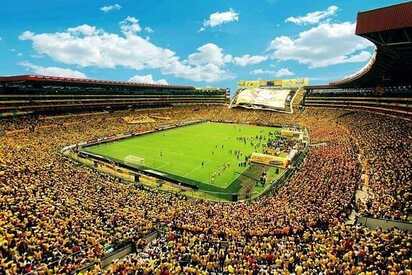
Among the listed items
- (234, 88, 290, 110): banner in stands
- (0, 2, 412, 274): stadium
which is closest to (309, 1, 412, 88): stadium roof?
(0, 2, 412, 274): stadium

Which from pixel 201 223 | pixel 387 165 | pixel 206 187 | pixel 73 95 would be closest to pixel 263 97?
pixel 73 95

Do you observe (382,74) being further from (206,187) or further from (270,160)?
(206,187)

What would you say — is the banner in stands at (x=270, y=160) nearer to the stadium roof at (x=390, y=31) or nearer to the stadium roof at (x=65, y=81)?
the stadium roof at (x=390, y=31)

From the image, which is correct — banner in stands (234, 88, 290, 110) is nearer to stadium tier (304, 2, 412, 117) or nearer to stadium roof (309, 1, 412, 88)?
stadium tier (304, 2, 412, 117)

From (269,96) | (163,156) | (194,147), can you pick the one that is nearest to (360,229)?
(163,156)

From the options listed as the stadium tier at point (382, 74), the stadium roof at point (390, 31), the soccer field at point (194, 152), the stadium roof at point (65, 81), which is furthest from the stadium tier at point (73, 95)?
the stadium roof at point (390, 31)

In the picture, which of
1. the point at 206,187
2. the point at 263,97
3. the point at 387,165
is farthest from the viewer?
the point at 263,97
